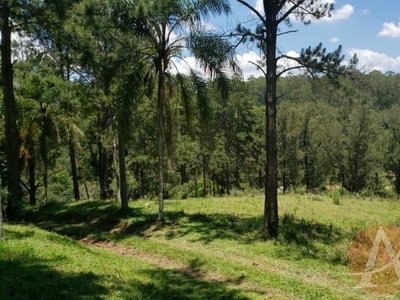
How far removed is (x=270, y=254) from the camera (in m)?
9.65

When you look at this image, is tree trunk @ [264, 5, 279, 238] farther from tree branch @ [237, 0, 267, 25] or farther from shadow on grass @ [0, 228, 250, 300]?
shadow on grass @ [0, 228, 250, 300]

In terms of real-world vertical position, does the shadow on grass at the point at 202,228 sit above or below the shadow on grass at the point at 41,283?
below

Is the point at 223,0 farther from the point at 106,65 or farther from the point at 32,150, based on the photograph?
the point at 32,150

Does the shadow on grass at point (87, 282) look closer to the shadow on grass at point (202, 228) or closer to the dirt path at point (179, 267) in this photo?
the dirt path at point (179, 267)

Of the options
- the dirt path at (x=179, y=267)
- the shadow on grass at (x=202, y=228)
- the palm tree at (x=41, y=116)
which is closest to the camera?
the dirt path at (x=179, y=267)

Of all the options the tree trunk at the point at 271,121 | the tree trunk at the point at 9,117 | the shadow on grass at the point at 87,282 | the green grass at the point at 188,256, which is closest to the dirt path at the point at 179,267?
the green grass at the point at 188,256

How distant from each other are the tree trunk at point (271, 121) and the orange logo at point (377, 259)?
2.42 m

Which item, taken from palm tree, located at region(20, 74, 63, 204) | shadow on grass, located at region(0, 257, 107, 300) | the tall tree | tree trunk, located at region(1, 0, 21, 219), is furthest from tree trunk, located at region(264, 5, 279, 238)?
palm tree, located at region(20, 74, 63, 204)

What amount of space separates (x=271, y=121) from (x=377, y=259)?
15.4 feet

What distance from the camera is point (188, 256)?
9508 millimetres

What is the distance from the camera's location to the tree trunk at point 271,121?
1109 centimetres

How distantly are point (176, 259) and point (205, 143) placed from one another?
79.4ft

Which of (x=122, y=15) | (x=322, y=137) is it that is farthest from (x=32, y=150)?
(x=322, y=137)

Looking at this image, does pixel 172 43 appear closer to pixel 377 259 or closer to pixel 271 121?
pixel 271 121
